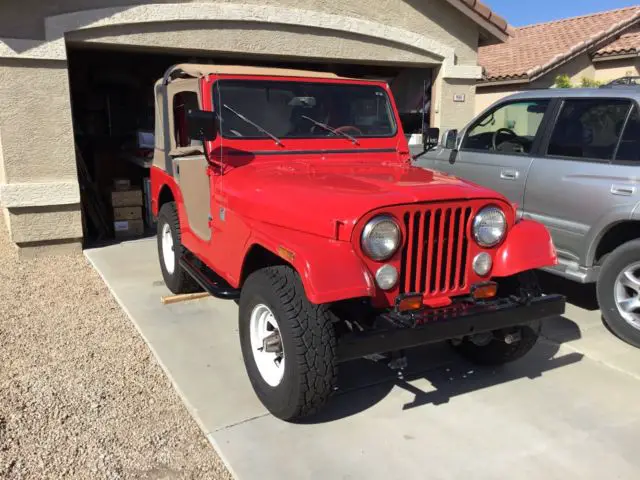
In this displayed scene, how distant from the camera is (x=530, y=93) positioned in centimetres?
511

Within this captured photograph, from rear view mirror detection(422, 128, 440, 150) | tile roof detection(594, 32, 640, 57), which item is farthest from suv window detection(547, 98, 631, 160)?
tile roof detection(594, 32, 640, 57)

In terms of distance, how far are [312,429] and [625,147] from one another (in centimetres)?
318

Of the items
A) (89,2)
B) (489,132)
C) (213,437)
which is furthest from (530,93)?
(89,2)

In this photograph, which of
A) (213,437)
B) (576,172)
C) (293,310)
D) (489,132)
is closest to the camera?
(293,310)

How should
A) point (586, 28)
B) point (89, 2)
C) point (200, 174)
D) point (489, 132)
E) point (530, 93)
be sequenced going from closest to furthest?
point (200, 174), point (530, 93), point (489, 132), point (89, 2), point (586, 28)

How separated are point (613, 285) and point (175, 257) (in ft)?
11.5

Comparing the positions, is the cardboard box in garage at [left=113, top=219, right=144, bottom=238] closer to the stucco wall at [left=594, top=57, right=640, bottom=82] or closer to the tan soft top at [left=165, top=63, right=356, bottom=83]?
the tan soft top at [left=165, top=63, right=356, bottom=83]

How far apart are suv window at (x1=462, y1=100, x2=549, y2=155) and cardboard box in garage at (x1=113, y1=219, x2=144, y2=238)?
179 inches

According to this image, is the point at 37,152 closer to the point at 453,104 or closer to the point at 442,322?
the point at 442,322

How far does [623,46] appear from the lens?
1482 centimetres

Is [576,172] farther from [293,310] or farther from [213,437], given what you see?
[213,437]

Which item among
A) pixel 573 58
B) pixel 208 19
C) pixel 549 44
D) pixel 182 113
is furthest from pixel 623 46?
pixel 182 113

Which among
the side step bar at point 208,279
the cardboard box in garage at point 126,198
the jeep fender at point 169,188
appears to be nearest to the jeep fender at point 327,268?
the side step bar at point 208,279

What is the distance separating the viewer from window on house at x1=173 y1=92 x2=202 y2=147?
4.25 metres
